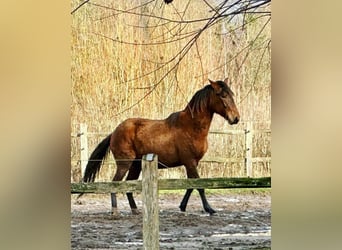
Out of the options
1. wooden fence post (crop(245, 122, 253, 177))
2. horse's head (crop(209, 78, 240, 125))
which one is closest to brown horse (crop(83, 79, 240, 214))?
horse's head (crop(209, 78, 240, 125))

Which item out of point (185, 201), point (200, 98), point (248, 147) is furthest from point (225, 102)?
→ point (185, 201)

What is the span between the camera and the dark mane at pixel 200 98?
3227mm

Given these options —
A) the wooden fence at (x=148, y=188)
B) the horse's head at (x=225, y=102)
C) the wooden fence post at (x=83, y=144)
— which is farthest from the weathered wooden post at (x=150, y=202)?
the horse's head at (x=225, y=102)

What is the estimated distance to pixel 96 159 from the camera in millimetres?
3188

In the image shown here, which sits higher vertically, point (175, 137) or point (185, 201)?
point (175, 137)

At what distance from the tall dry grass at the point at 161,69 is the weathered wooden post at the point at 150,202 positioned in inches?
3.8

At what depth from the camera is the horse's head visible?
10.6 ft

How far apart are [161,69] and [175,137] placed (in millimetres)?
507

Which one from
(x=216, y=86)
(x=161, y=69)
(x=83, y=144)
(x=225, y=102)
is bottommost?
(x=83, y=144)

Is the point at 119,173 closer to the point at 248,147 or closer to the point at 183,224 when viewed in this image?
the point at 183,224

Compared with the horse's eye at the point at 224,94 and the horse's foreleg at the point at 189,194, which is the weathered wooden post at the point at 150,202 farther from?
the horse's eye at the point at 224,94
